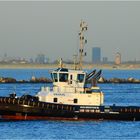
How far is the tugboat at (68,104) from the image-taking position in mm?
73500

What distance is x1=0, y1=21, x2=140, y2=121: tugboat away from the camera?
241ft

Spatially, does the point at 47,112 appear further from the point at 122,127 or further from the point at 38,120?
the point at 122,127

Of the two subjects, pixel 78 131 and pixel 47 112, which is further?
pixel 47 112

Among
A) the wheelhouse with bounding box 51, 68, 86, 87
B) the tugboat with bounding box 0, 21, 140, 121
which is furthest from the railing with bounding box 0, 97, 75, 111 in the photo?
the wheelhouse with bounding box 51, 68, 86, 87

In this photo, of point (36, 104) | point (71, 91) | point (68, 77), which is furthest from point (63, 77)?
point (36, 104)

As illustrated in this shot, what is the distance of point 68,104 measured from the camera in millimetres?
74438

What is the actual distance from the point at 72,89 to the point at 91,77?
2472 millimetres

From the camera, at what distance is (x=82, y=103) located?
74.7 meters

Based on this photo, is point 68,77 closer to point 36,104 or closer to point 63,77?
point 63,77

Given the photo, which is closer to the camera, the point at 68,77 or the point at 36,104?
the point at 36,104

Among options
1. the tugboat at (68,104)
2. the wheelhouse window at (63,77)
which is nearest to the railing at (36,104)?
the tugboat at (68,104)

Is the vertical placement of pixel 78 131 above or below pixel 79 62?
below

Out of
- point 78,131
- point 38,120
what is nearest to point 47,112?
point 38,120

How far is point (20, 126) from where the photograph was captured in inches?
2800
